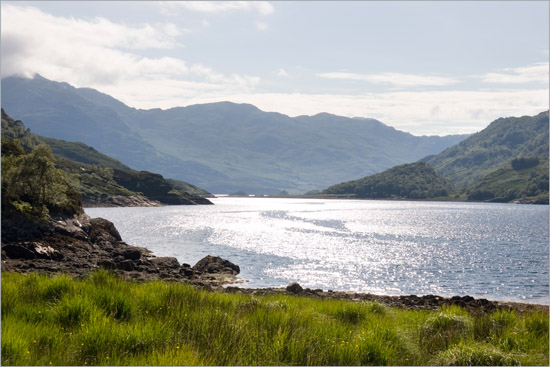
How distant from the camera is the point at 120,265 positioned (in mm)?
53375

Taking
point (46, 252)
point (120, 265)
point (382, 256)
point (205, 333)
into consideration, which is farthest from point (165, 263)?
point (205, 333)

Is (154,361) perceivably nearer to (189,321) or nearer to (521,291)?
(189,321)

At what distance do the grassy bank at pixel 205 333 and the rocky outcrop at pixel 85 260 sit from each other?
3263 cm

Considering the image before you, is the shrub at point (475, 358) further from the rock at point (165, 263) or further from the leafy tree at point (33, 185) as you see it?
the leafy tree at point (33, 185)

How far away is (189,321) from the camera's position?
11.4 meters

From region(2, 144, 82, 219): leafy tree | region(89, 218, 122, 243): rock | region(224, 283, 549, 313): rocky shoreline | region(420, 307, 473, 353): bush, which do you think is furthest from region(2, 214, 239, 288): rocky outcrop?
region(420, 307, 473, 353): bush

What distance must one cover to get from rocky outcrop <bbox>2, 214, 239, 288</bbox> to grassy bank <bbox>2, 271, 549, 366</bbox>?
32.6m

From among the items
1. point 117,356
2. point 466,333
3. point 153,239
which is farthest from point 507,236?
point 117,356

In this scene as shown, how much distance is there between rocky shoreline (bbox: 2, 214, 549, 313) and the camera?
1702 inches

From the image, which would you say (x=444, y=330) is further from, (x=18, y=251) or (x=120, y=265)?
(x=18, y=251)

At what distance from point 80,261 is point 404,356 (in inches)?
2061

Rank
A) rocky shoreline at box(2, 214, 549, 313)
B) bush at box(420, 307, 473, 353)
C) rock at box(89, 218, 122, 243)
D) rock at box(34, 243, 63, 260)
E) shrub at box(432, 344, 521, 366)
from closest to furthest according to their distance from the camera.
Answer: shrub at box(432, 344, 521, 366), bush at box(420, 307, 473, 353), rocky shoreline at box(2, 214, 549, 313), rock at box(34, 243, 63, 260), rock at box(89, 218, 122, 243)

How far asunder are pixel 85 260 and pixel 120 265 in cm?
615

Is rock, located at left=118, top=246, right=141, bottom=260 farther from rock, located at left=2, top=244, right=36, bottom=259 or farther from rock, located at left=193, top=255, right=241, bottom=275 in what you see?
rock, located at left=2, top=244, right=36, bottom=259
